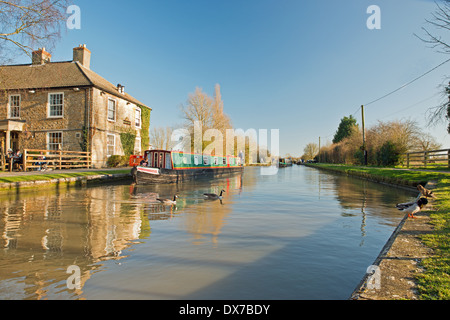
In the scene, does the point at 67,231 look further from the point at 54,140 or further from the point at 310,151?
the point at 310,151

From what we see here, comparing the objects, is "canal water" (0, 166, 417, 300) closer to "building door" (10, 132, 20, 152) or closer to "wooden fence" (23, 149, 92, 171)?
"wooden fence" (23, 149, 92, 171)

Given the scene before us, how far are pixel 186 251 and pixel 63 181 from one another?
10678mm

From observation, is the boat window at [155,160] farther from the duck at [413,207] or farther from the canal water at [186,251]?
the duck at [413,207]

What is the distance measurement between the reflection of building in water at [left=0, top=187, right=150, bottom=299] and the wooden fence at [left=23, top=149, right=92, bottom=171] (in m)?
8.46

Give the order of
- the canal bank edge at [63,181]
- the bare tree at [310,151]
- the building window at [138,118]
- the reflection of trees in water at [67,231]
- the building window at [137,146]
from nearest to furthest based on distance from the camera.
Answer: the reflection of trees in water at [67,231]
the canal bank edge at [63,181]
the building window at [137,146]
the building window at [138,118]
the bare tree at [310,151]

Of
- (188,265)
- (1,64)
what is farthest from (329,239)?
(1,64)

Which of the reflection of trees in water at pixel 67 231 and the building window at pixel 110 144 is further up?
the building window at pixel 110 144

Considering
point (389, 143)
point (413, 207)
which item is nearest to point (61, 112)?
point (413, 207)

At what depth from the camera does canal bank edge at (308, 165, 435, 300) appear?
86.7 inches

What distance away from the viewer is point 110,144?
886 inches

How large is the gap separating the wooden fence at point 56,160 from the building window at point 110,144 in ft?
7.37

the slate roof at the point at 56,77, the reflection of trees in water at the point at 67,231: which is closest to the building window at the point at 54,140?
the slate roof at the point at 56,77

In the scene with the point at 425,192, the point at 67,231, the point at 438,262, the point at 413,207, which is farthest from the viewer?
the point at 425,192

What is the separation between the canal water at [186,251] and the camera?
2938mm
